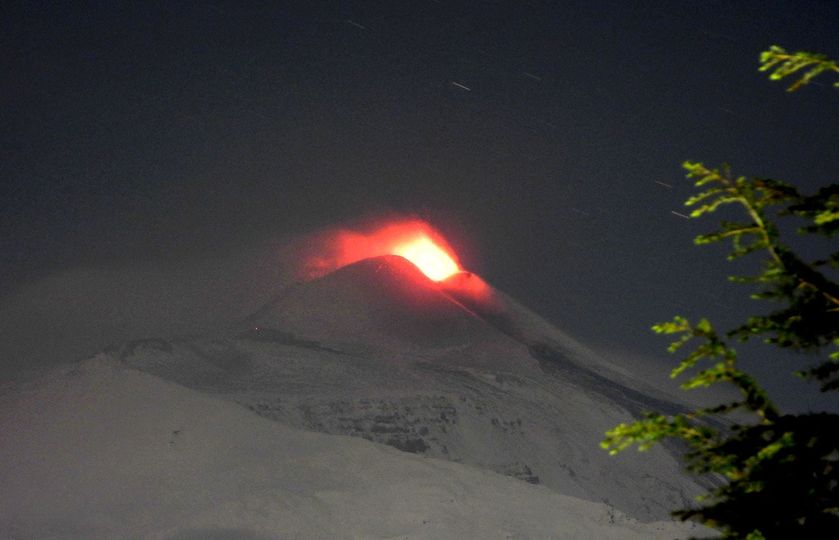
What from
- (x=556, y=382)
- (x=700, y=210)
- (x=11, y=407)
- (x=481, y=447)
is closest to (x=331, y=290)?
(x=556, y=382)

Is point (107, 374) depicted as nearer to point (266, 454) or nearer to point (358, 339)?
point (266, 454)

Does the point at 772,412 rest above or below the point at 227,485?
above

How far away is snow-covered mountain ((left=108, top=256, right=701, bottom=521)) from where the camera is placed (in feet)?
120

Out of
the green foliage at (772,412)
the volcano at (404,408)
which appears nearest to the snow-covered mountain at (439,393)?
the volcano at (404,408)

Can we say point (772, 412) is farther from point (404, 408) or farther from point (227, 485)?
point (404, 408)

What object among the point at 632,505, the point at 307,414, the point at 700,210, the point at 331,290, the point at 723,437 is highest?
the point at 331,290

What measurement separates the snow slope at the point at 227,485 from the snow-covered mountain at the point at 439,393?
609 centimetres

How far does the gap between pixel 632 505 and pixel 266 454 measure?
73.5ft

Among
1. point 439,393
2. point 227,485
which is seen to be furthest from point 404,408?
point 227,485

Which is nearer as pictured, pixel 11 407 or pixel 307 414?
pixel 11 407

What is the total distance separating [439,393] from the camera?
43438 millimetres

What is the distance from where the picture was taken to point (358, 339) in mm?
65125

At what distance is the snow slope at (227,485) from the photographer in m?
20.4

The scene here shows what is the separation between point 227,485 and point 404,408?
55.0ft
